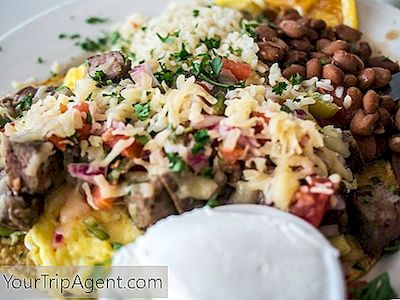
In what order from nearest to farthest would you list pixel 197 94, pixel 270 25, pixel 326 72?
1. pixel 197 94
2. pixel 326 72
3. pixel 270 25

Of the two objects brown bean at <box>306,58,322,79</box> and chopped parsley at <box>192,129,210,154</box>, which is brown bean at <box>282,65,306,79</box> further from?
chopped parsley at <box>192,129,210,154</box>

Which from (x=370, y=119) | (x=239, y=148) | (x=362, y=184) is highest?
(x=239, y=148)

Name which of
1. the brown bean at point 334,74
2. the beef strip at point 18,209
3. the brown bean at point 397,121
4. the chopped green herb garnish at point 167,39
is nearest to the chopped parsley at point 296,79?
the brown bean at point 334,74

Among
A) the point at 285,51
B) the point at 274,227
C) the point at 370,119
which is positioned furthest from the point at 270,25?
the point at 274,227

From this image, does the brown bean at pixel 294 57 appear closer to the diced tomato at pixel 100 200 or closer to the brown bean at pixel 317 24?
the brown bean at pixel 317 24

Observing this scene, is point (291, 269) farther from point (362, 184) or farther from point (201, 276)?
point (362, 184)

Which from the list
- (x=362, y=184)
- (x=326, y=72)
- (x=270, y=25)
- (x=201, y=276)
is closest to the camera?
(x=201, y=276)
